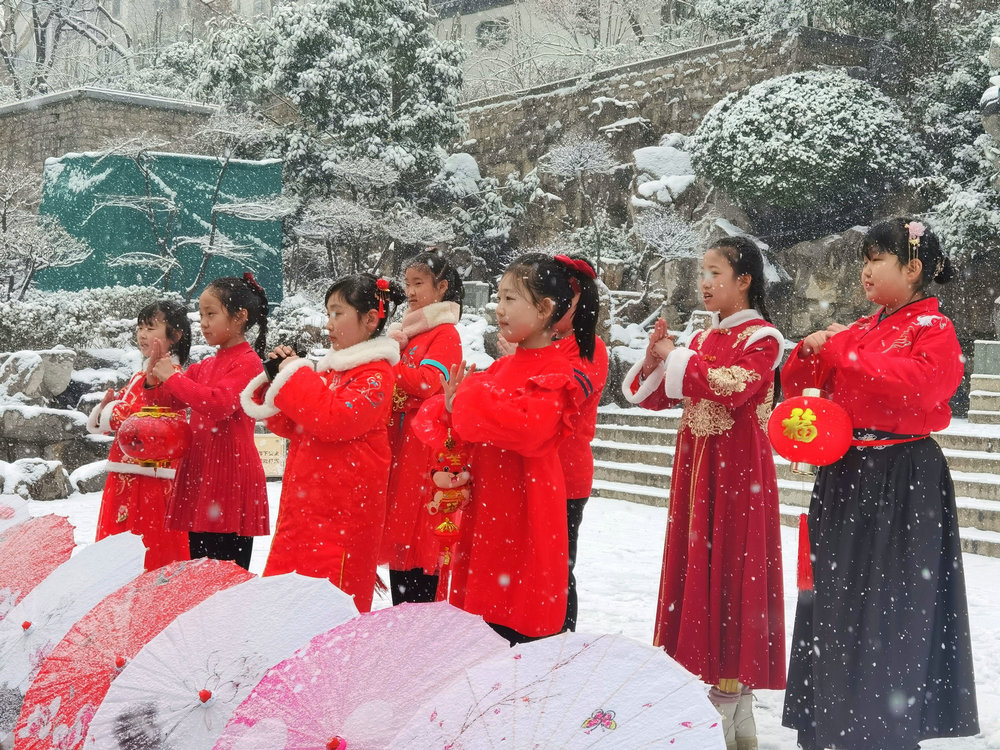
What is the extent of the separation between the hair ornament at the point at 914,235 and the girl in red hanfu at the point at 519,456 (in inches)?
37.5

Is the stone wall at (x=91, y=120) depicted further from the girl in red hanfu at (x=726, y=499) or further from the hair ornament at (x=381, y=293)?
the girl in red hanfu at (x=726, y=499)

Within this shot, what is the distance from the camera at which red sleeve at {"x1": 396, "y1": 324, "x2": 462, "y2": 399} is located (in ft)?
11.7

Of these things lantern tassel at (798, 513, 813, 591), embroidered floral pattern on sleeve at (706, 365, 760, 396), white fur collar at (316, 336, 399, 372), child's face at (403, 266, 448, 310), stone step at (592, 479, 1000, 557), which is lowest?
stone step at (592, 479, 1000, 557)

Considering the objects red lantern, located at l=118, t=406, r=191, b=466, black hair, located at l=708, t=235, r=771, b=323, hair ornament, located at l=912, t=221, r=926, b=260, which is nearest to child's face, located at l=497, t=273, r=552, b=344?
black hair, located at l=708, t=235, r=771, b=323

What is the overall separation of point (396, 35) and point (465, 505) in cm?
1358

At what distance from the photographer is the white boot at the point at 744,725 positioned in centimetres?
293

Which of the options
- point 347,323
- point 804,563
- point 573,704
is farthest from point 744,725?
point 573,704

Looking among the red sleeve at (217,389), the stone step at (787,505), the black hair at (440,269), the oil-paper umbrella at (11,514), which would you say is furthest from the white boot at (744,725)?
the oil-paper umbrella at (11,514)

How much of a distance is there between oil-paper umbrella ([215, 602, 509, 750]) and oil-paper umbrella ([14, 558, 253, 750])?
0.54m

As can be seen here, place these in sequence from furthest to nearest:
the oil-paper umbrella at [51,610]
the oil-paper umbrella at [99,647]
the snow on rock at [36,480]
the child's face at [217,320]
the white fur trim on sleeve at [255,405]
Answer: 1. the snow on rock at [36,480]
2. the child's face at [217,320]
3. the white fur trim on sleeve at [255,405]
4. the oil-paper umbrella at [51,610]
5. the oil-paper umbrella at [99,647]

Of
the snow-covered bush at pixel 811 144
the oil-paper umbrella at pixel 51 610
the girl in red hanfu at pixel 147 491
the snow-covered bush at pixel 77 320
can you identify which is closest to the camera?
the oil-paper umbrella at pixel 51 610

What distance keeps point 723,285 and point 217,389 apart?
1.74 meters

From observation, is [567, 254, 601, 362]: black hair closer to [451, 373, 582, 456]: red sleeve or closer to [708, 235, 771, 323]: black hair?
[451, 373, 582, 456]: red sleeve

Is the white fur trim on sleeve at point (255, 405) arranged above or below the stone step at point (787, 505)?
above
